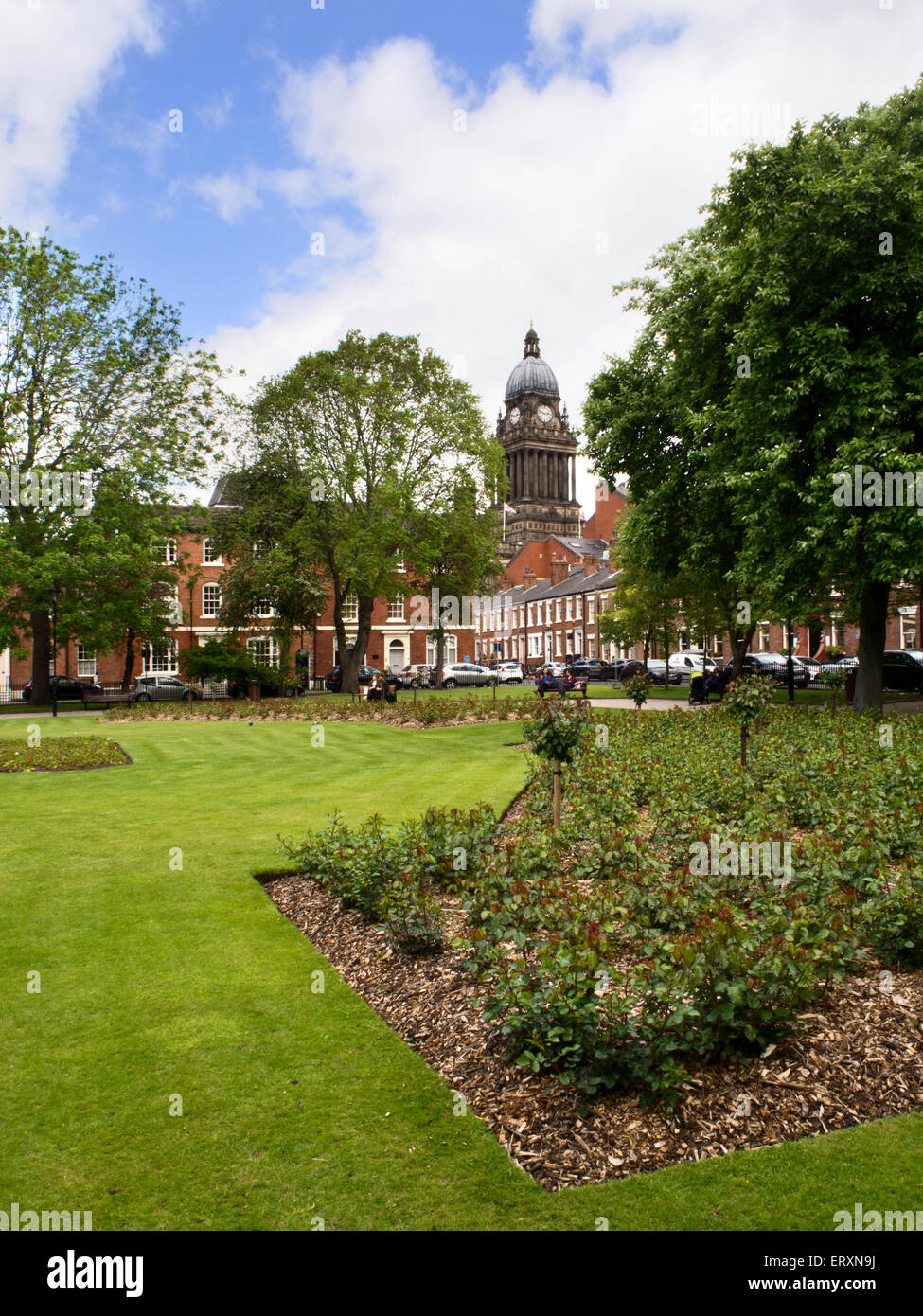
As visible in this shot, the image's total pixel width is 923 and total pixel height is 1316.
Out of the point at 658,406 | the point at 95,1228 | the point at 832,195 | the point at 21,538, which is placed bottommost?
the point at 95,1228

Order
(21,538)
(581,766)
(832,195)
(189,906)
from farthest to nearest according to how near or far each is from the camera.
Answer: (21,538), (832,195), (581,766), (189,906)

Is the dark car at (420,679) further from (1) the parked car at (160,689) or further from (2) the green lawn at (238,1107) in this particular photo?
(2) the green lawn at (238,1107)

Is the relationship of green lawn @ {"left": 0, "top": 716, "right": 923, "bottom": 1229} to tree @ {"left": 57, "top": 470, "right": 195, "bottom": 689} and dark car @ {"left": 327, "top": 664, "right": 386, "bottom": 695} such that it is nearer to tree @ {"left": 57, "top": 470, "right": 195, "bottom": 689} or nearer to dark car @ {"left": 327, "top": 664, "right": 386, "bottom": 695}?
tree @ {"left": 57, "top": 470, "right": 195, "bottom": 689}

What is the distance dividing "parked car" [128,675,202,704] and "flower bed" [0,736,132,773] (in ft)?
64.7

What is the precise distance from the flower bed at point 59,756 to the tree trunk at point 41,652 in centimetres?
1861

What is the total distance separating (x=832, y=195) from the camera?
1952 cm

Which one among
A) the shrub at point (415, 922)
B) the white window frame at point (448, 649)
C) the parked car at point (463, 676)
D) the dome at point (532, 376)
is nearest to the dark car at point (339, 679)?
the parked car at point (463, 676)

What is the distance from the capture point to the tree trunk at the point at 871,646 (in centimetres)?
2284

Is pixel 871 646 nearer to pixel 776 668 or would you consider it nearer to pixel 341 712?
pixel 341 712

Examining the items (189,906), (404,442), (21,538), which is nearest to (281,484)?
(404,442)

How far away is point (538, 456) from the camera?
138 m

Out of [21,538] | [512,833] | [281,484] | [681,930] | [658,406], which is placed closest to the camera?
[681,930]

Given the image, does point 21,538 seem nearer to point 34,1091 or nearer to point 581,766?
point 581,766
